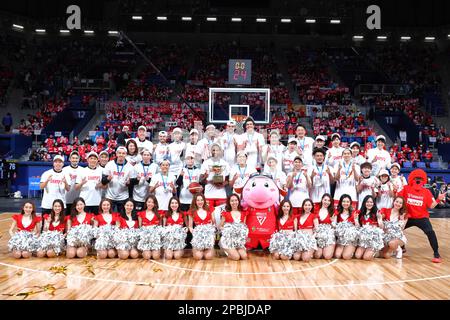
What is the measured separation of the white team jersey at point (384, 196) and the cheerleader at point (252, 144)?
6.46 feet

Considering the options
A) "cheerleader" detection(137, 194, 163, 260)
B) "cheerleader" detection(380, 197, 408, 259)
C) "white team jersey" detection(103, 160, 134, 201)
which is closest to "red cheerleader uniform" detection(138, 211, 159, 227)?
"cheerleader" detection(137, 194, 163, 260)

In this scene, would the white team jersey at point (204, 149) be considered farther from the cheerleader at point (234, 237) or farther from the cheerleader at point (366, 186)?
the cheerleader at point (366, 186)

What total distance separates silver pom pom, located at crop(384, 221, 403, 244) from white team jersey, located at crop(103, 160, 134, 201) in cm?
381

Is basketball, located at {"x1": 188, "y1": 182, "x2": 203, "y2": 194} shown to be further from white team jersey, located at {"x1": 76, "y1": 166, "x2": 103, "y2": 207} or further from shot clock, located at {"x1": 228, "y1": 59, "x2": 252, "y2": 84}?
shot clock, located at {"x1": 228, "y1": 59, "x2": 252, "y2": 84}

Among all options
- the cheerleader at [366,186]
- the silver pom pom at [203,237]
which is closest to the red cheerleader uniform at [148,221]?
the silver pom pom at [203,237]

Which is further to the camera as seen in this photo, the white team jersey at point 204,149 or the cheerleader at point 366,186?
the white team jersey at point 204,149

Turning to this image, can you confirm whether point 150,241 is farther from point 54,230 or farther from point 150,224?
point 54,230

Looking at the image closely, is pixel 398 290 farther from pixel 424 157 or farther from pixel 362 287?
pixel 424 157

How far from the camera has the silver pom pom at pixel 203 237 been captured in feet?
18.1

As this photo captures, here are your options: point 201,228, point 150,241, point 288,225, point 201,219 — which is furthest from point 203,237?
point 288,225

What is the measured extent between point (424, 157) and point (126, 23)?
59.7 ft

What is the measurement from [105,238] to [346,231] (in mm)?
3291

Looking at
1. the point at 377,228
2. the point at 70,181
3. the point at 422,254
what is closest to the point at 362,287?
the point at 377,228

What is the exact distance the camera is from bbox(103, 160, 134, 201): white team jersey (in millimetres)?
6164
